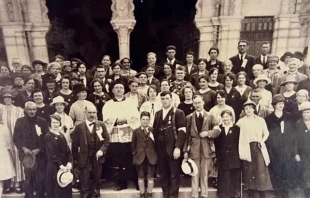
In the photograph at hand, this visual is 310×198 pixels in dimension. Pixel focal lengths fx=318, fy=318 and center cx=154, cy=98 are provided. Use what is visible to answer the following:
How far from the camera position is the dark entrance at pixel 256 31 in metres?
2.85

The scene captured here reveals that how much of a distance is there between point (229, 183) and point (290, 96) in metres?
0.82

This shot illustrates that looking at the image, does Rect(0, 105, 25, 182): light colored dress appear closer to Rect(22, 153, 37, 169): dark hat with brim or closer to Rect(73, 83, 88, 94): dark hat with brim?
Rect(22, 153, 37, 169): dark hat with brim

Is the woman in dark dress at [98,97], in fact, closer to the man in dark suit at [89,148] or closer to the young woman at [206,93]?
the man in dark suit at [89,148]

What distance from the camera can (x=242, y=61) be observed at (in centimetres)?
285

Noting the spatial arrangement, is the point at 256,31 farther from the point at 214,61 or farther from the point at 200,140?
the point at 200,140

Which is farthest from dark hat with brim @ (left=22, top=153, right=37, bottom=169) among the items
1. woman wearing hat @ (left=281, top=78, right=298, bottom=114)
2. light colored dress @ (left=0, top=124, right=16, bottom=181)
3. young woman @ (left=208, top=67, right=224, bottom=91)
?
woman wearing hat @ (left=281, top=78, right=298, bottom=114)

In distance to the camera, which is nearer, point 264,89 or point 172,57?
point 264,89

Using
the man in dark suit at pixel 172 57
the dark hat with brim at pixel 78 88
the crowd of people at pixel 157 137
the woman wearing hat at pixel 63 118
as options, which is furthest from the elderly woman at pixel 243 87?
the woman wearing hat at pixel 63 118

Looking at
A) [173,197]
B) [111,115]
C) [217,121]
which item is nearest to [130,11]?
[111,115]

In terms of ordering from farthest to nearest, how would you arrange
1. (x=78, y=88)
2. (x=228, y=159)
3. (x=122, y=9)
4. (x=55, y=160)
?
(x=122, y=9) → (x=78, y=88) → (x=228, y=159) → (x=55, y=160)

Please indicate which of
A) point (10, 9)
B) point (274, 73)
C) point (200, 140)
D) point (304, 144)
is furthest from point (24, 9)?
point (304, 144)

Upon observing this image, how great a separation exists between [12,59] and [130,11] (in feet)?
3.54

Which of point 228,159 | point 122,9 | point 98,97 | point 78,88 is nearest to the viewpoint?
point 228,159

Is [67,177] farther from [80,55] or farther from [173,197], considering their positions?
[80,55]
